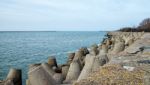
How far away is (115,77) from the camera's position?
223 inches

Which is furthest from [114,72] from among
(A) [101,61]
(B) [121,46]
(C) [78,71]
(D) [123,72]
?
(B) [121,46]

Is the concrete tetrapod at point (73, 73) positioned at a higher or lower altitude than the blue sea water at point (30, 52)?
higher

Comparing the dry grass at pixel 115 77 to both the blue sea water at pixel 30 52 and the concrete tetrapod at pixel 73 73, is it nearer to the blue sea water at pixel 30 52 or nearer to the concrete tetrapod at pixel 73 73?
the concrete tetrapod at pixel 73 73

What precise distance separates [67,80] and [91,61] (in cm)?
80

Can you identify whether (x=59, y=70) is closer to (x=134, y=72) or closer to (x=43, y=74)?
(x=43, y=74)

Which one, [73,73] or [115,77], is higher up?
[115,77]

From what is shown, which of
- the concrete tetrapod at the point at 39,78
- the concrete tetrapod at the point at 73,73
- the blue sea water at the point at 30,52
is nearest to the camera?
the concrete tetrapod at the point at 39,78

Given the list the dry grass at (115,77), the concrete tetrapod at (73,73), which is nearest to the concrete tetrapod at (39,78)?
the dry grass at (115,77)

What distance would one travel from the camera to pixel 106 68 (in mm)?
6453

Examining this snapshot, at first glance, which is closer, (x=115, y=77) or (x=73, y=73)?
(x=115, y=77)

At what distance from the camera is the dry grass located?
5.29 meters

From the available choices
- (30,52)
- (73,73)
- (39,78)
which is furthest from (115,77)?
(30,52)

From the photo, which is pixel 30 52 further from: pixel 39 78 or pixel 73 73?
pixel 39 78

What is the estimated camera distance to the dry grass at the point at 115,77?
529 centimetres
